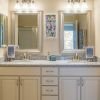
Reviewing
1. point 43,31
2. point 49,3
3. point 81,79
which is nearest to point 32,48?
point 43,31

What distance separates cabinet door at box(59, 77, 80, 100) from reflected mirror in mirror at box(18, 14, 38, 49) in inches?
40.4

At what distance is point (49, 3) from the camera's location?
4336 mm

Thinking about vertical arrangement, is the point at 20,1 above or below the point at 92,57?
above

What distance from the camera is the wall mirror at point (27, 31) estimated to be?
4312 mm

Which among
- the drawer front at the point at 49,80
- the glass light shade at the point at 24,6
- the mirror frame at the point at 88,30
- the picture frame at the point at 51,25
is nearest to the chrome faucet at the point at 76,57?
the mirror frame at the point at 88,30

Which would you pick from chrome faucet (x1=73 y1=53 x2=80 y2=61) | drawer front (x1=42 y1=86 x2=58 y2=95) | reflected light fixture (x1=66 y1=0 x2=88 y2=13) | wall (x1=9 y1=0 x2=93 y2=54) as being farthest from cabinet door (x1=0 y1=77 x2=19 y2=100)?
reflected light fixture (x1=66 y1=0 x2=88 y2=13)

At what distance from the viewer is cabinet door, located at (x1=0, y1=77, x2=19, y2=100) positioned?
3682 mm

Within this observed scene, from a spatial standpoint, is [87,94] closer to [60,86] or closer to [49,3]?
[60,86]

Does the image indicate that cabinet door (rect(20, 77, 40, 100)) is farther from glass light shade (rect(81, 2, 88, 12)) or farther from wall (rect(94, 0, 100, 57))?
glass light shade (rect(81, 2, 88, 12))

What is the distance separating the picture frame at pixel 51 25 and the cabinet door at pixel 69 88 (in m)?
1.01

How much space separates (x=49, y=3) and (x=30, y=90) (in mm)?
1698

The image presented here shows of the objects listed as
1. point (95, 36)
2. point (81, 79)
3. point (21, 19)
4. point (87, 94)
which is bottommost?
point (87, 94)

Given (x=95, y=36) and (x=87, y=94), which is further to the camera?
(x=95, y=36)

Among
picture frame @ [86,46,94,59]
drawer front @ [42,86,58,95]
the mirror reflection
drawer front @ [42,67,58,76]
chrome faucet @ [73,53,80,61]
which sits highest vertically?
the mirror reflection
